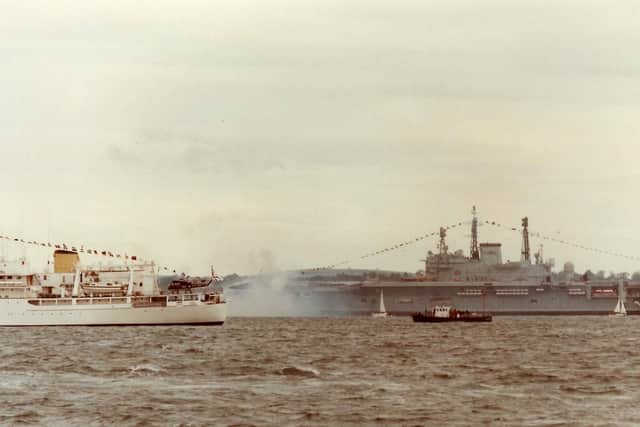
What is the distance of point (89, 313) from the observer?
105000 millimetres

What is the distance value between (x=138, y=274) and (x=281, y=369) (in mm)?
63511

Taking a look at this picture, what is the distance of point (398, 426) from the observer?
3247cm

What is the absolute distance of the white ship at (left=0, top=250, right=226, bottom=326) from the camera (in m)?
105

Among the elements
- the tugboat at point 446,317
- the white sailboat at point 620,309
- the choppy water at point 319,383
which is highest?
the white sailboat at point 620,309

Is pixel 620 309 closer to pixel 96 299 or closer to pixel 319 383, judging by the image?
pixel 96 299

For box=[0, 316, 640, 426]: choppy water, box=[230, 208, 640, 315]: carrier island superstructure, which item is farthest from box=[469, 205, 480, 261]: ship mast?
box=[0, 316, 640, 426]: choppy water

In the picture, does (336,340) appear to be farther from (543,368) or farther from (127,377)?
(127,377)

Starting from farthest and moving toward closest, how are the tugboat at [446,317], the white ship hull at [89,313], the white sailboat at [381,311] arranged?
1. the white sailboat at [381,311]
2. the tugboat at [446,317]
3. the white ship hull at [89,313]

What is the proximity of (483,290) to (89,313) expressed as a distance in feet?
228

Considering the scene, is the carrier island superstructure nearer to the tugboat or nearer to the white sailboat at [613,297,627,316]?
the white sailboat at [613,297,627,316]

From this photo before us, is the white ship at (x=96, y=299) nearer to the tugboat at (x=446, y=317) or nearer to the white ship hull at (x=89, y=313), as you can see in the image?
the white ship hull at (x=89, y=313)

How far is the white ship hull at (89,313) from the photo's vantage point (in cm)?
10425

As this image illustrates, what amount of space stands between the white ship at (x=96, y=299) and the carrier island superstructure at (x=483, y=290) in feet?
181

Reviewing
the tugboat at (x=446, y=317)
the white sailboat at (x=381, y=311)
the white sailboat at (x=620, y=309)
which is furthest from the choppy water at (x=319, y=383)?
the white sailboat at (x=620, y=309)
